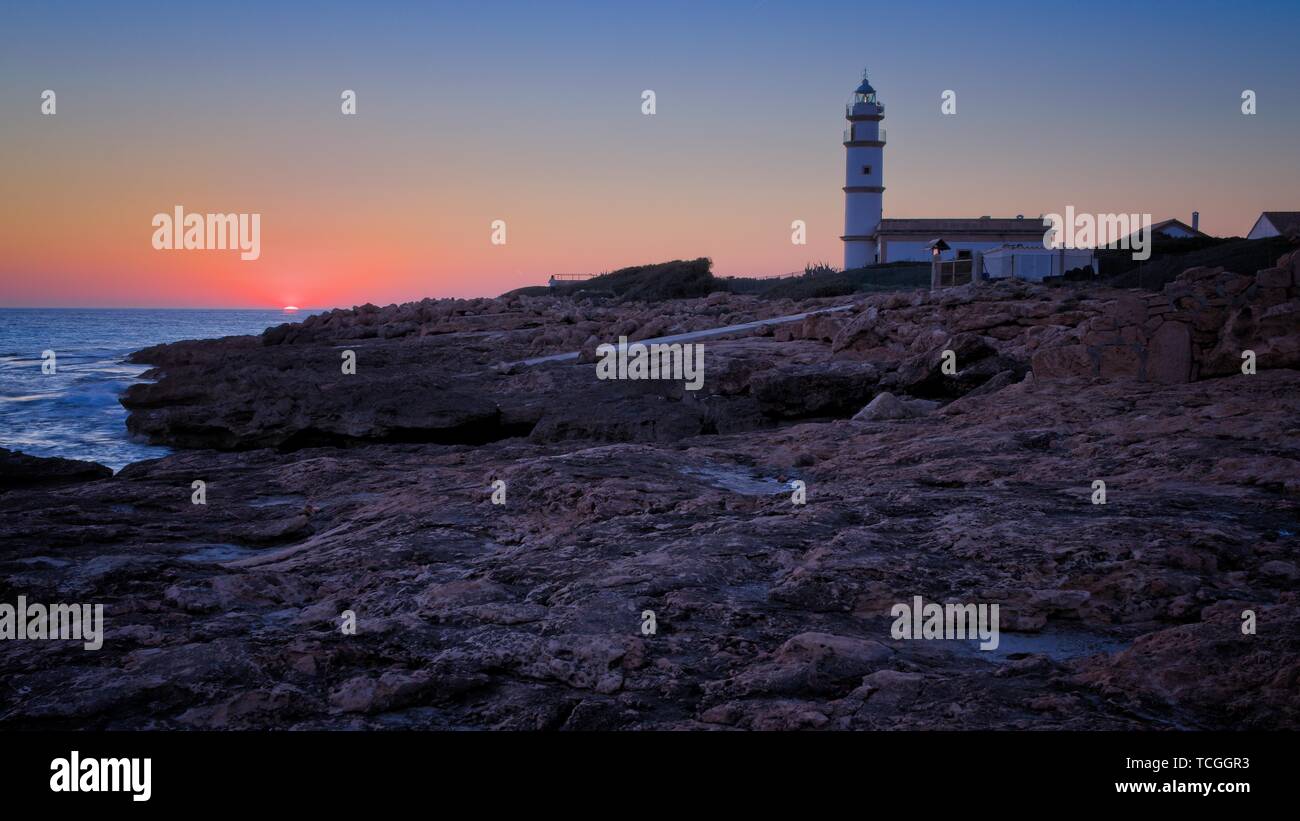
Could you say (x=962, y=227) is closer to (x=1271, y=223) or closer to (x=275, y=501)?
(x=1271, y=223)

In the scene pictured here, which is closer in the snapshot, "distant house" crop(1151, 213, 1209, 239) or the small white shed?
the small white shed

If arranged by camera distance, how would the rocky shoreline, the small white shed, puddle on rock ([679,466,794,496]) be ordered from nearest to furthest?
the rocky shoreline
puddle on rock ([679,466,794,496])
the small white shed

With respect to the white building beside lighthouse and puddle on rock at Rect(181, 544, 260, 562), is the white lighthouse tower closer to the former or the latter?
the white building beside lighthouse

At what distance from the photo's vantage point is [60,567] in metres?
5.20

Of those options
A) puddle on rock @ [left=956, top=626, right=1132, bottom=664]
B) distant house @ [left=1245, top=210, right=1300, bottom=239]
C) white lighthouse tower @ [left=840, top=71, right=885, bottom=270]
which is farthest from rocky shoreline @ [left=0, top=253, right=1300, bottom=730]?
white lighthouse tower @ [left=840, top=71, right=885, bottom=270]

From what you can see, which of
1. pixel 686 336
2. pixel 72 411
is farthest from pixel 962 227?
pixel 72 411

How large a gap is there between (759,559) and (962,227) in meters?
48.4

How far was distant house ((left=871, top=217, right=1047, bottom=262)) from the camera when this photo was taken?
4856 cm

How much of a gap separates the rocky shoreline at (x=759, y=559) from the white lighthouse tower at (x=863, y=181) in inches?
1686

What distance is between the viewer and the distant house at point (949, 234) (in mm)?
48562

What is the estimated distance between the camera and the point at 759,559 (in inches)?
191

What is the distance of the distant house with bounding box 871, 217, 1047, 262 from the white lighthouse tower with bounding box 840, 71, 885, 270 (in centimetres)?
127
